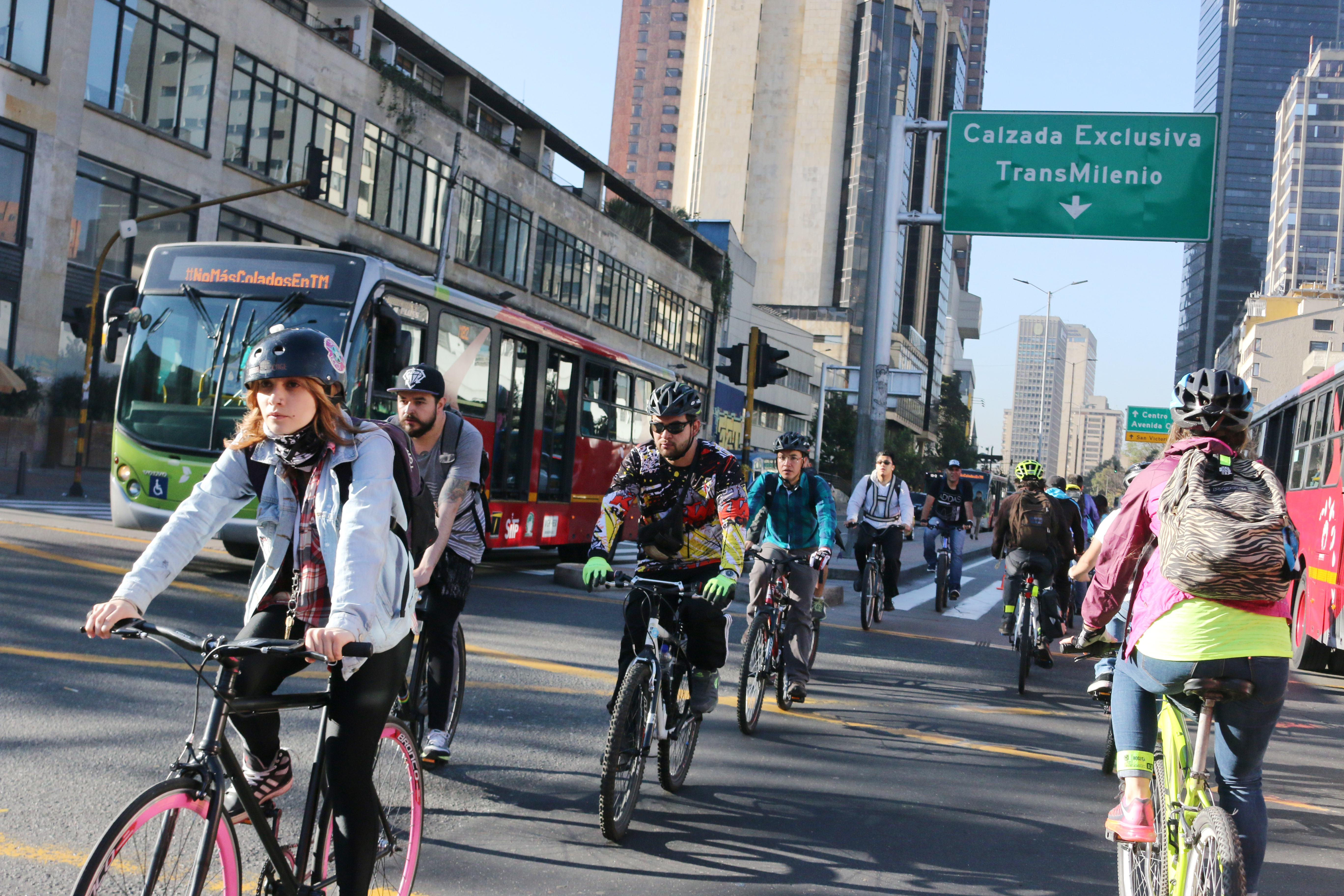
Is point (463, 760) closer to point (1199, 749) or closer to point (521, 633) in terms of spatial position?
point (1199, 749)

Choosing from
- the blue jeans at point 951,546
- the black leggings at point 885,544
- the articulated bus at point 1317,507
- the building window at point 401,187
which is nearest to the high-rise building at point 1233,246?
the building window at point 401,187

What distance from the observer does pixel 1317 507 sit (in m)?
11.8

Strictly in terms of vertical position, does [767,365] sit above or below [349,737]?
above

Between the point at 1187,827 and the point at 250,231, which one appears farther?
the point at 250,231

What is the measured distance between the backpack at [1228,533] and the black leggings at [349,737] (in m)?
2.20

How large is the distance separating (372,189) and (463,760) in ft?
105

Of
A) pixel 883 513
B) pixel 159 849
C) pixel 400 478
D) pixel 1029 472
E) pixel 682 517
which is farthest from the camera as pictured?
pixel 883 513

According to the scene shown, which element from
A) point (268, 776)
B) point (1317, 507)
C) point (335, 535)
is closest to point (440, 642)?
point (268, 776)

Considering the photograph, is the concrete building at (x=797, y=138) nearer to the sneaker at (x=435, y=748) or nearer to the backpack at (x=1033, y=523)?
the backpack at (x=1033, y=523)

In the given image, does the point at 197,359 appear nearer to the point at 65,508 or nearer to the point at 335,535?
the point at 65,508

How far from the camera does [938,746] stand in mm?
7102

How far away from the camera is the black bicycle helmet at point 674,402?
213 inches

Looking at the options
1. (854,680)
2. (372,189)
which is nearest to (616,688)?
(854,680)

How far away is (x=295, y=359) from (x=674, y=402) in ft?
8.57
